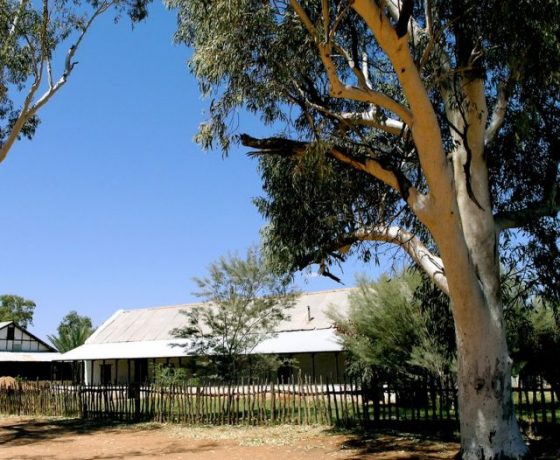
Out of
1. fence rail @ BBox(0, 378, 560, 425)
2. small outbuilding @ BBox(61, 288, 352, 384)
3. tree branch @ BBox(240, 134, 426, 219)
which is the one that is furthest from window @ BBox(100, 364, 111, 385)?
tree branch @ BBox(240, 134, 426, 219)

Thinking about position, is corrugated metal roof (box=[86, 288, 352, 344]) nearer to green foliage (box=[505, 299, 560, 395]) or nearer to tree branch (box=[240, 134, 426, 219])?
green foliage (box=[505, 299, 560, 395])

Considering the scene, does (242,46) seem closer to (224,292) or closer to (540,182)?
(540,182)

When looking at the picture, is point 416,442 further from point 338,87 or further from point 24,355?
point 24,355

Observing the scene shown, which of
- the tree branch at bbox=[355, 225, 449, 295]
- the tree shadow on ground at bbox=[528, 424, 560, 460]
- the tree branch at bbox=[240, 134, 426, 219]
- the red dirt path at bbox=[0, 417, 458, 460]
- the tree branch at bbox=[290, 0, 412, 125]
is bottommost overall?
the red dirt path at bbox=[0, 417, 458, 460]

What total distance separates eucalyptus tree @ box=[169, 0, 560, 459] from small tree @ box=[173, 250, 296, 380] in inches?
350

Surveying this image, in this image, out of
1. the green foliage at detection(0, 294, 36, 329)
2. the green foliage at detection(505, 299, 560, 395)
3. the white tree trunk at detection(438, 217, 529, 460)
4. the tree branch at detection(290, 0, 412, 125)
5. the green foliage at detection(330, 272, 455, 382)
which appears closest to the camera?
the tree branch at detection(290, 0, 412, 125)

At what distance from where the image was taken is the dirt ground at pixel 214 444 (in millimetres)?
12125

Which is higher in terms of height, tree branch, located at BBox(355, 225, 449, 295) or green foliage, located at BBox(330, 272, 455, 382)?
tree branch, located at BBox(355, 225, 449, 295)

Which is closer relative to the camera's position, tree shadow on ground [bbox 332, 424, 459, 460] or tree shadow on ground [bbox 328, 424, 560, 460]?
tree shadow on ground [bbox 328, 424, 560, 460]

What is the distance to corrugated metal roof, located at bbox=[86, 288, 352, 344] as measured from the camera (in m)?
32.8

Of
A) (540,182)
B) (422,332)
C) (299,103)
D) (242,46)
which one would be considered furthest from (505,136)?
(422,332)

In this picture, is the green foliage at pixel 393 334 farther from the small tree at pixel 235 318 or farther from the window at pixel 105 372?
the window at pixel 105 372

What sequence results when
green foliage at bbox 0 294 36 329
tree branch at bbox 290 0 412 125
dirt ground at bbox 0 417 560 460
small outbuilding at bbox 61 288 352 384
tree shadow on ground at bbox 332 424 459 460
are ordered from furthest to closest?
green foliage at bbox 0 294 36 329
small outbuilding at bbox 61 288 352 384
dirt ground at bbox 0 417 560 460
tree shadow on ground at bbox 332 424 459 460
tree branch at bbox 290 0 412 125

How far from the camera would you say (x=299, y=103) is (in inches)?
442
